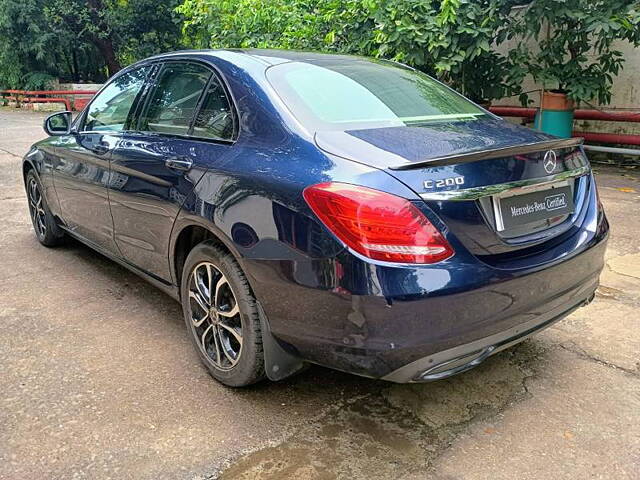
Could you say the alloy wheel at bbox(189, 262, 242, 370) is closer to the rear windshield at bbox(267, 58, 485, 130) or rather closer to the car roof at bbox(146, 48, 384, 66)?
the rear windshield at bbox(267, 58, 485, 130)

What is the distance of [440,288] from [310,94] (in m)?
1.19

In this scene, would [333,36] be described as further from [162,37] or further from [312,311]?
[162,37]

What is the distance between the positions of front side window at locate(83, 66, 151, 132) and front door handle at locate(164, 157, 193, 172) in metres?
0.87

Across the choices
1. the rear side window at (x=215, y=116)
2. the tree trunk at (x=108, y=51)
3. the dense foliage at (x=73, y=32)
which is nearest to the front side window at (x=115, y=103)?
the rear side window at (x=215, y=116)

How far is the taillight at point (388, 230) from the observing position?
2082 mm

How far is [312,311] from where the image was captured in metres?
2.24

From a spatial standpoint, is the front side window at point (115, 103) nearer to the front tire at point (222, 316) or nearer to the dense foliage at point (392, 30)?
the front tire at point (222, 316)

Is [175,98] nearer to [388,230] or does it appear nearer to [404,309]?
[388,230]

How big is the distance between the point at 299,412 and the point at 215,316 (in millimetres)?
610

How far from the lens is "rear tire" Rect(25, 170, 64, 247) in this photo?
4820 millimetres

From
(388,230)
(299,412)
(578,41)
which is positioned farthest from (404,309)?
(578,41)

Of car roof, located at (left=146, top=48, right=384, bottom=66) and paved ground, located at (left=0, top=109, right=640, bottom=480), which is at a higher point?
car roof, located at (left=146, top=48, right=384, bottom=66)

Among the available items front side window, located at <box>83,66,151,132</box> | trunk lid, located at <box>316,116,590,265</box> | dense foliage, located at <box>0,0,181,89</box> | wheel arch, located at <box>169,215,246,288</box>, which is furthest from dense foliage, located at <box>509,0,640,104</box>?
dense foliage, located at <box>0,0,181,89</box>

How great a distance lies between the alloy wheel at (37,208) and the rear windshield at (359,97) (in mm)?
3038
